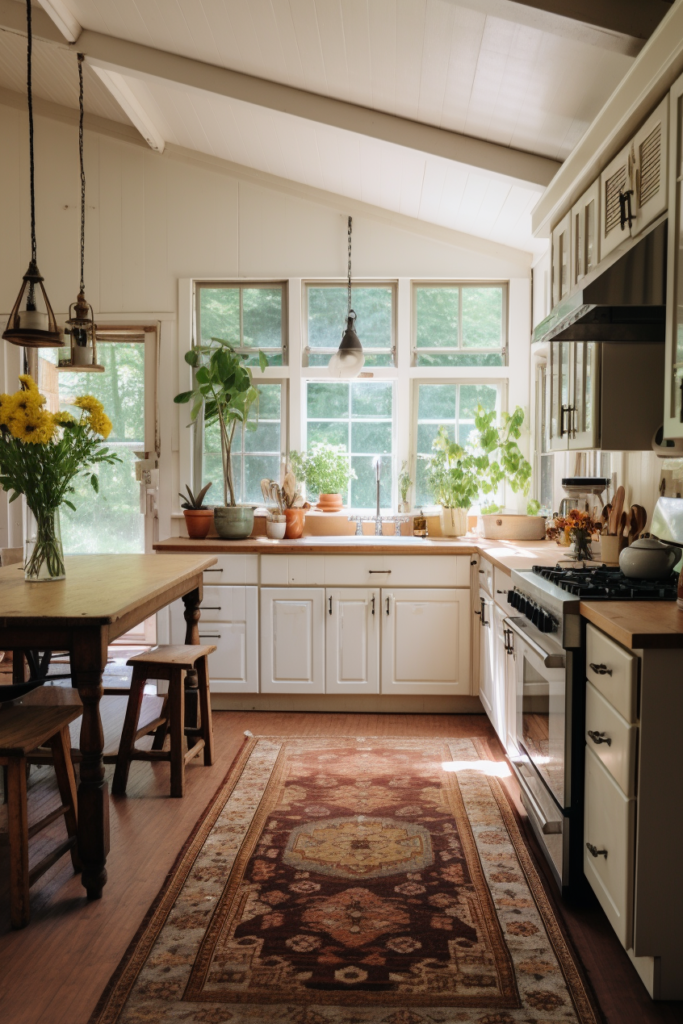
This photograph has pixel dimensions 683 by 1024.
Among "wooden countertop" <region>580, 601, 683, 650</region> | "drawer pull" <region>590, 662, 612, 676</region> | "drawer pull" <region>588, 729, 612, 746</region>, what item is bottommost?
"drawer pull" <region>588, 729, 612, 746</region>

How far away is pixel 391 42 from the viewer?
3.22m

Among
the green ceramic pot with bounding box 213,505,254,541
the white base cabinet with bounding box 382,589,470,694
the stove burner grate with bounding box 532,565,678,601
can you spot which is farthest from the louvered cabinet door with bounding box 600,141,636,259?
the green ceramic pot with bounding box 213,505,254,541

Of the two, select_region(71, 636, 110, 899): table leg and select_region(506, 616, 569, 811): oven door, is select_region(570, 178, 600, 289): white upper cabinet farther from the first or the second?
select_region(71, 636, 110, 899): table leg

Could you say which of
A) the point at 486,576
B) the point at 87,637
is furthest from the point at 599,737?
the point at 486,576

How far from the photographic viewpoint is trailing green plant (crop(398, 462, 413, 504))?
201 inches

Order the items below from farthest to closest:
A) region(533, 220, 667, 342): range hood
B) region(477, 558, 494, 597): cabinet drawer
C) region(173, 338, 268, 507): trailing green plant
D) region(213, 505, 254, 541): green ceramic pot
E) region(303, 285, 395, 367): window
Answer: region(303, 285, 395, 367): window
region(173, 338, 268, 507): trailing green plant
region(213, 505, 254, 541): green ceramic pot
region(477, 558, 494, 597): cabinet drawer
region(533, 220, 667, 342): range hood

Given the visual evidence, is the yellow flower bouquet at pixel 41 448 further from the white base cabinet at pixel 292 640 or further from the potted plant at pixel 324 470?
the potted plant at pixel 324 470

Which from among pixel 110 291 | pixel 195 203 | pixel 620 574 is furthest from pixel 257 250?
pixel 620 574

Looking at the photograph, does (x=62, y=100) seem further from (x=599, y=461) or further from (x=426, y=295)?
(x=599, y=461)

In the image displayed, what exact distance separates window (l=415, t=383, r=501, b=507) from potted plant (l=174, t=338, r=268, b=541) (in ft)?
3.54

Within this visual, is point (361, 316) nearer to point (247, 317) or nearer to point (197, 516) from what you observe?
point (247, 317)

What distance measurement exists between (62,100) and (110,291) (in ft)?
3.97

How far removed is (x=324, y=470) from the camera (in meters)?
5.14

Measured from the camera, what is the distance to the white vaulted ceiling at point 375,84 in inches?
116
